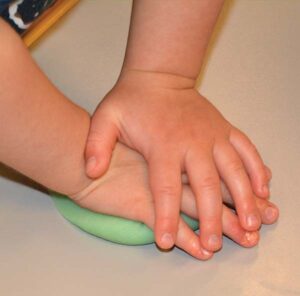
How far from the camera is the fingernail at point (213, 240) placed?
521 millimetres

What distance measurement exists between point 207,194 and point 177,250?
6 cm

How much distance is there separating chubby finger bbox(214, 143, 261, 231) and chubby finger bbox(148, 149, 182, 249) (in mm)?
42

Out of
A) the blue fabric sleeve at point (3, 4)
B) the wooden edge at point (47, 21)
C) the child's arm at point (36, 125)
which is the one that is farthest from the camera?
the wooden edge at point (47, 21)

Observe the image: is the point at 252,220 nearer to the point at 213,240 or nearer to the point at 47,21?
the point at 213,240

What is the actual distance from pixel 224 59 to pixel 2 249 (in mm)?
315

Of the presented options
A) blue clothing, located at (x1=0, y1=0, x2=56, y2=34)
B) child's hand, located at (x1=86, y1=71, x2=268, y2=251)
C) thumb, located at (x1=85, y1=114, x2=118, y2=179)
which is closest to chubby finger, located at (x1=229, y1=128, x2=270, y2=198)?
child's hand, located at (x1=86, y1=71, x2=268, y2=251)

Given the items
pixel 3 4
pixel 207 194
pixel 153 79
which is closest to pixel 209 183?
pixel 207 194

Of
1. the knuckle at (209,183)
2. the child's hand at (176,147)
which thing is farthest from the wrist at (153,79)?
the knuckle at (209,183)

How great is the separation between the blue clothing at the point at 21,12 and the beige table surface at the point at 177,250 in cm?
6

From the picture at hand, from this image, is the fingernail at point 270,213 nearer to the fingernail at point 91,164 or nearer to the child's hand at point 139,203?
the child's hand at point 139,203

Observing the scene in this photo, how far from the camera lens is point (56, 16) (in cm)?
74

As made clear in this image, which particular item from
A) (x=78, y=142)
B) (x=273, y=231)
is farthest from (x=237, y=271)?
(x=78, y=142)

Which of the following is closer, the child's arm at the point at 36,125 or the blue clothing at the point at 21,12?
the child's arm at the point at 36,125

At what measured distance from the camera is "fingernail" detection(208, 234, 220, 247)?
521 millimetres
